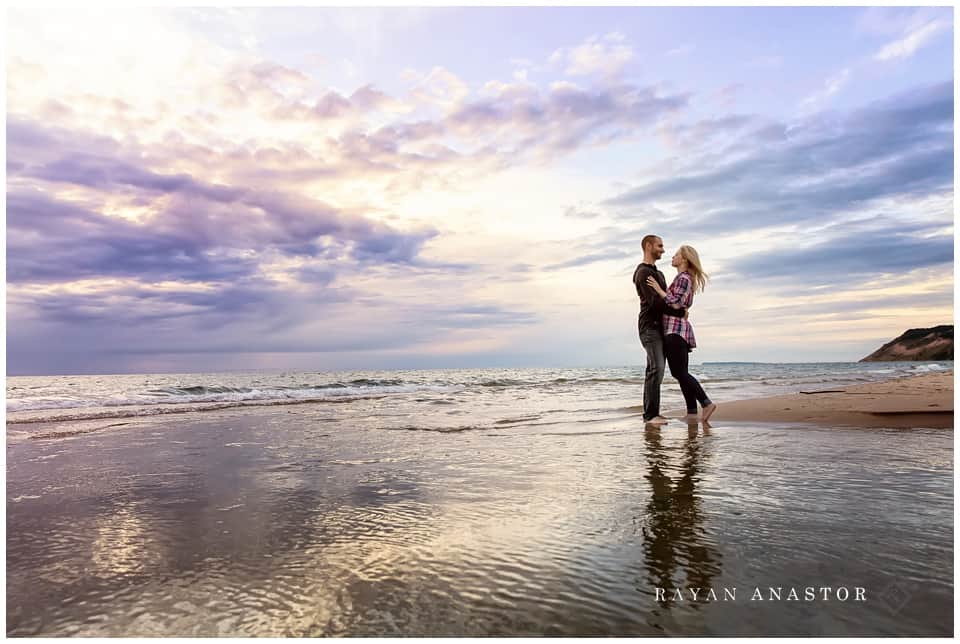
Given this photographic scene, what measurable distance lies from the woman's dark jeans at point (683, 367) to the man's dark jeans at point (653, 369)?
12 centimetres

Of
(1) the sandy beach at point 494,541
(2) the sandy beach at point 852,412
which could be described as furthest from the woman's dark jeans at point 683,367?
(1) the sandy beach at point 494,541

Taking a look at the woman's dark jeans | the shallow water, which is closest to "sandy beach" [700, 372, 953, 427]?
the woman's dark jeans

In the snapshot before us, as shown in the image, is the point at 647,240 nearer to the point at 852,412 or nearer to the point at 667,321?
the point at 667,321

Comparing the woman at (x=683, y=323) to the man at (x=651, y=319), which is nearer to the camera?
the woman at (x=683, y=323)

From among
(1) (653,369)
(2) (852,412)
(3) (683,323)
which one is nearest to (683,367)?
(1) (653,369)

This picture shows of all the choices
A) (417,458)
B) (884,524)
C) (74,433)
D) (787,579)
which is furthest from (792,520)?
(74,433)

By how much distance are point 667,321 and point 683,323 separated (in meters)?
0.20

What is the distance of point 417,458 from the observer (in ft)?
16.4

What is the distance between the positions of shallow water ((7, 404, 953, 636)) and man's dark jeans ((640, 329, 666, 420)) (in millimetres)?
2242

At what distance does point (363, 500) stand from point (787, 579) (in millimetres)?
2315

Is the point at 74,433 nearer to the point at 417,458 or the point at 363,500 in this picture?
the point at 417,458

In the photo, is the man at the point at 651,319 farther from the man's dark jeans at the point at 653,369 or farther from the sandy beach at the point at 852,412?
the sandy beach at the point at 852,412

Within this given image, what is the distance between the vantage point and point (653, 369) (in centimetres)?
744

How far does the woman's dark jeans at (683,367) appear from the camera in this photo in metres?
7.21
